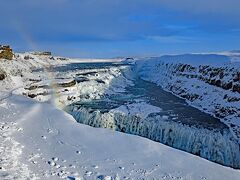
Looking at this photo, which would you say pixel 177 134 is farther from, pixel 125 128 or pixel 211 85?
pixel 211 85

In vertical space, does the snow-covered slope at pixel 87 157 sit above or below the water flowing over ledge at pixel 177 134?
above

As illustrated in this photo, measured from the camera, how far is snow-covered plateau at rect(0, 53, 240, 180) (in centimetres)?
1266

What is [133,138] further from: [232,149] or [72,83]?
[72,83]

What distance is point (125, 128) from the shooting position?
84.3 ft

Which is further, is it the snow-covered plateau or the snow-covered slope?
the snow-covered plateau

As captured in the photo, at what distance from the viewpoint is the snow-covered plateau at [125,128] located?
→ 1266cm

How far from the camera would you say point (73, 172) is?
1216 centimetres

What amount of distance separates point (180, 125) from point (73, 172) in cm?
1373

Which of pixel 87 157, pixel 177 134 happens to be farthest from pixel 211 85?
pixel 87 157

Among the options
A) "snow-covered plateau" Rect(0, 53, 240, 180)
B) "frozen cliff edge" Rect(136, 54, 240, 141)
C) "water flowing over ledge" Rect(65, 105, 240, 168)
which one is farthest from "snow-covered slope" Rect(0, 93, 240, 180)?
"frozen cliff edge" Rect(136, 54, 240, 141)

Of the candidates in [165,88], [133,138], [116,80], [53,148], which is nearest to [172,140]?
[133,138]

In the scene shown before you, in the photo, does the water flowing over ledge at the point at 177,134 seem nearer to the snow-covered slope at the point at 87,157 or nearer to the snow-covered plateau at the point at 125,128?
the snow-covered plateau at the point at 125,128

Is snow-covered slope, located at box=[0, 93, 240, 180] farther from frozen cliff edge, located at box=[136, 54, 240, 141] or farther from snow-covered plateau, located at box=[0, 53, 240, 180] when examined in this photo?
frozen cliff edge, located at box=[136, 54, 240, 141]

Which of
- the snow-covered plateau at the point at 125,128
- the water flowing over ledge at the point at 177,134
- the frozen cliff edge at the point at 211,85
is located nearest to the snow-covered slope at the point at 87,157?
the snow-covered plateau at the point at 125,128
